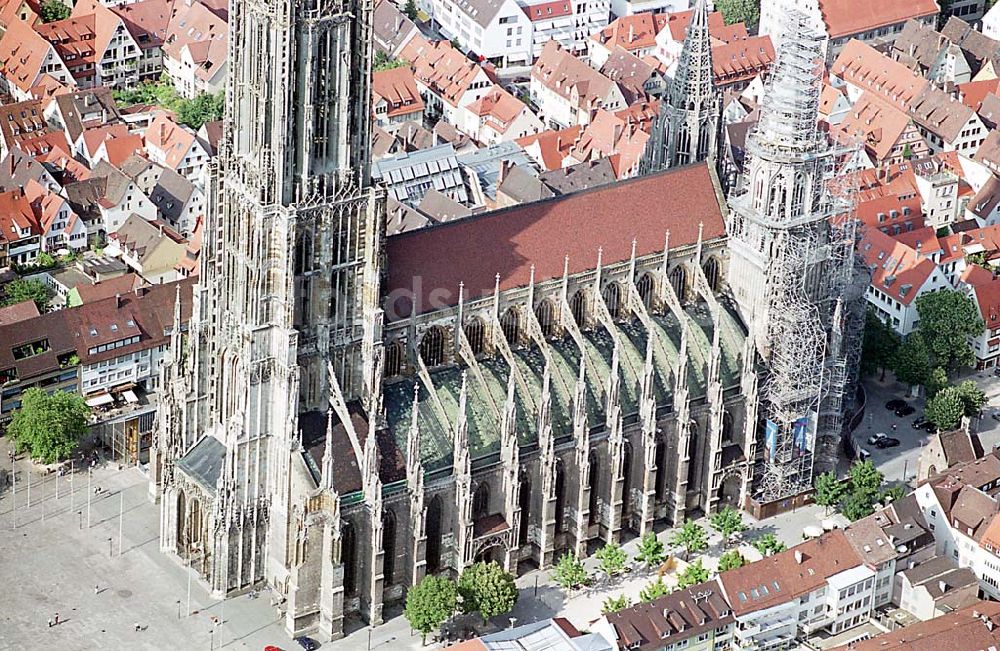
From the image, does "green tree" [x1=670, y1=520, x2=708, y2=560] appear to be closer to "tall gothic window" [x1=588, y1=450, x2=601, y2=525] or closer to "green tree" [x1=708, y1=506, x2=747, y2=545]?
"green tree" [x1=708, y1=506, x2=747, y2=545]

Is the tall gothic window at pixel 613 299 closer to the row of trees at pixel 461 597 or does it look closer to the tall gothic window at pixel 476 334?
the tall gothic window at pixel 476 334

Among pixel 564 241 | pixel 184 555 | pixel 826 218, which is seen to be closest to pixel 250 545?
pixel 184 555

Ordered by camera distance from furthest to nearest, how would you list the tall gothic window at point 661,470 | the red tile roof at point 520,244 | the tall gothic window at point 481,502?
the tall gothic window at point 661,470
the tall gothic window at point 481,502
the red tile roof at point 520,244

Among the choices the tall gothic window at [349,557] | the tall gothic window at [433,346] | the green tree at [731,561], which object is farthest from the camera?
the green tree at [731,561]

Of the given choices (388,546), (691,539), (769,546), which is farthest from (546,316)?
(769,546)

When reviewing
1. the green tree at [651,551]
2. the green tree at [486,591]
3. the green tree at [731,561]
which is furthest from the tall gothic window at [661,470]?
the green tree at [486,591]

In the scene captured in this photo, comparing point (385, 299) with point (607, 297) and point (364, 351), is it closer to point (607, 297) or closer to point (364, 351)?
point (364, 351)
